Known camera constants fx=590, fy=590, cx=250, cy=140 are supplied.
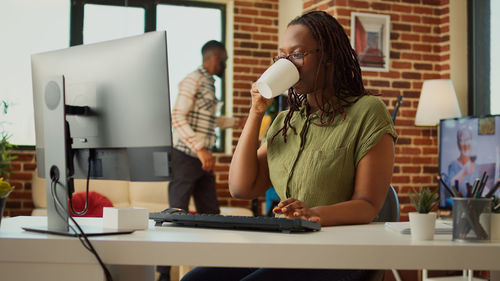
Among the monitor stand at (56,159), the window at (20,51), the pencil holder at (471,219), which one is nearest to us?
the pencil holder at (471,219)

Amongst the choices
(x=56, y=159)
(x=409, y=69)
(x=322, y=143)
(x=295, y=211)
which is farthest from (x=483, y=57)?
(x=56, y=159)

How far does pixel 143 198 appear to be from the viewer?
16.2ft

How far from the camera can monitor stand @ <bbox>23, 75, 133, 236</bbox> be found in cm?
123

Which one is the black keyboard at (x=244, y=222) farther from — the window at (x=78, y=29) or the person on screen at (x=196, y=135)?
the window at (x=78, y=29)

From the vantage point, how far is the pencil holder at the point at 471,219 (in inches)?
44.5

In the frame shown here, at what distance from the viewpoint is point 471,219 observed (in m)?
1.14

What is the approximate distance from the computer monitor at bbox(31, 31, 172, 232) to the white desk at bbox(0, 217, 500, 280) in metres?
0.15

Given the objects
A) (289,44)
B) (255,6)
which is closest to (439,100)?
(255,6)

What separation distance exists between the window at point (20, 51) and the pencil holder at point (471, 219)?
4.49 m

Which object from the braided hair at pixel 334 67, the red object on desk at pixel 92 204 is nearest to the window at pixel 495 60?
the red object on desk at pixel 92 204

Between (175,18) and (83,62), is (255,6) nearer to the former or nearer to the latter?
(175,18)

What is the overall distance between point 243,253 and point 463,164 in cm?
320

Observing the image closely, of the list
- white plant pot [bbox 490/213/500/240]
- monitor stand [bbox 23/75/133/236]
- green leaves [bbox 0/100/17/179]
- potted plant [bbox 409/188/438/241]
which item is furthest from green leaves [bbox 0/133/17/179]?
white plant pot [bbox 490/213/500/240]

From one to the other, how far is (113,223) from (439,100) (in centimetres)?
342
